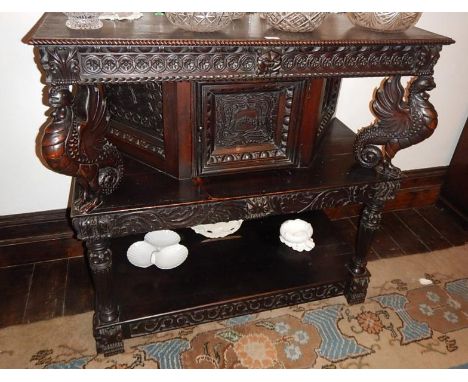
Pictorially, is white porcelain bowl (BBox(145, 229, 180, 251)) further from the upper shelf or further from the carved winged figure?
the upper shelf

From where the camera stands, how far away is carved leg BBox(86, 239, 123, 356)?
1.32m

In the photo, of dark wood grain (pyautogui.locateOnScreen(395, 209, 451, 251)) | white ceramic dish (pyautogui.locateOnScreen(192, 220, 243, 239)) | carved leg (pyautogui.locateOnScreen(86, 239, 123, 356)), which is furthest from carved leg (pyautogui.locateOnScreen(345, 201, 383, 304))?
carved leg (pyautogui.locateOnScreen(86, 239, 123, 356))

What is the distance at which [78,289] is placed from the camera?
183 cm

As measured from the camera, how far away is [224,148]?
140 cm

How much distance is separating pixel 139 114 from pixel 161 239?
0.59 m

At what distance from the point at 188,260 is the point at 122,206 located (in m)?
0.57

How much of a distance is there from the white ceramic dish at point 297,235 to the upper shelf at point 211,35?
88 centimetres

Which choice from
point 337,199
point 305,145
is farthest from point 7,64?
point 337,199

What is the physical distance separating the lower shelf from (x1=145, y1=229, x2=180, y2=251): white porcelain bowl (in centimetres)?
9

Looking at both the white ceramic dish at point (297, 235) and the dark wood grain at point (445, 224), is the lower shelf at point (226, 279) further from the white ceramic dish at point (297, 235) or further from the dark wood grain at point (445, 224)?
the dark wood grain at point (445, 224)

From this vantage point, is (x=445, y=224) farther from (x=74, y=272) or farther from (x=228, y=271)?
(x=74, y=272)

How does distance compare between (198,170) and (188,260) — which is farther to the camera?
(188,260)

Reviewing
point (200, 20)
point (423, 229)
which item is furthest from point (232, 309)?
point (423, 229)
